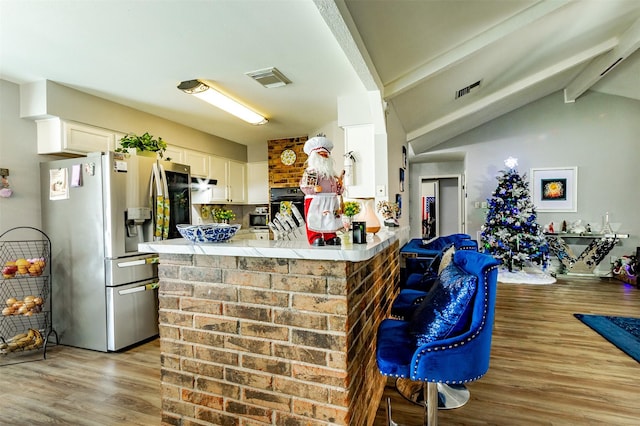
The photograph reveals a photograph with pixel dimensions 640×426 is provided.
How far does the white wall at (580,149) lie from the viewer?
579 cm

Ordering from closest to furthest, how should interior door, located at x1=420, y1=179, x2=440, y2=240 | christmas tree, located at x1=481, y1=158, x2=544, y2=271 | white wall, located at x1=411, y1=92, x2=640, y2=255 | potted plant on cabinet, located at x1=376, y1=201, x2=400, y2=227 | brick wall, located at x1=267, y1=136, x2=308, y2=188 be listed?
1. potted plant on cabinet, located at x1=376, y1=201, x2=400, y2=227
2. brick wall, located at x1=267, y1=136, x2=308, y2=188
3. christmas tree, located at x1=481, y1=158, x2=544, y2=271
4. white wall, located at x1=411, y1=92, x2=640, y2=255
5. interior door, located at x1=420, y1=179, x2=440, y2=240

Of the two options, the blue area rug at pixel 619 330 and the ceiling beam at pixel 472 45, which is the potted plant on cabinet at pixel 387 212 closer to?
the ceiling beam at pixel 472 45

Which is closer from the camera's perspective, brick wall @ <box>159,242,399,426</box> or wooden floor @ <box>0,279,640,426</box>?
brick wall @ <box>159,242,399,426</box>

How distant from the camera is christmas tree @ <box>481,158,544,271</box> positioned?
554 centimetres

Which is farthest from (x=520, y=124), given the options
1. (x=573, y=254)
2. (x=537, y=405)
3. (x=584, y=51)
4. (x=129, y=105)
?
(x=129, y=105)

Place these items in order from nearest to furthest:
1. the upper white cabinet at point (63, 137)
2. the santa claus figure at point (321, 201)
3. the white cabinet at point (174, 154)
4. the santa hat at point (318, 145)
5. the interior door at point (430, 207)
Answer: the santa claus figure at point (321, 201) < the santa hat at point (318, 145) < the upper white cabinet at point (63, 137) < the white cabinet at point (174, 154) < the interior door at point (430, 207)

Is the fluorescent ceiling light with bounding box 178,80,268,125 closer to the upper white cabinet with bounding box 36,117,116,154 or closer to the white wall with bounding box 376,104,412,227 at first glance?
the upper white cabinet with bounding box 36,117,116,154

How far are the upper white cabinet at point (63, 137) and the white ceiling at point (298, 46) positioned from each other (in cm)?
38

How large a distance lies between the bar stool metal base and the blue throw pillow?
0.88 meters

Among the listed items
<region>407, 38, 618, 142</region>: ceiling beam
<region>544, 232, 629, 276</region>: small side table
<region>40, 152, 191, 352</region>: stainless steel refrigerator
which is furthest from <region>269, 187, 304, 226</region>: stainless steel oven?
<region>544, 232, 629, 276</region>: small side table

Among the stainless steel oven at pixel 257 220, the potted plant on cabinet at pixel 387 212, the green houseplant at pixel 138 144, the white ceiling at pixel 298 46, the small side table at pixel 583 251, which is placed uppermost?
the white ceiling at pixel 298 46

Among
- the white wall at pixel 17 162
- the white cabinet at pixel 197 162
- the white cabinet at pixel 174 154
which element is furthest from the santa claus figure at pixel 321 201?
the white cabinet at pixel 197 162

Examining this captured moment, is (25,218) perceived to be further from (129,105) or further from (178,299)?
(178,299)

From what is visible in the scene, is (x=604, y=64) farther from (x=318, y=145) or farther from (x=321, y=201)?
(x=321, y=201)
